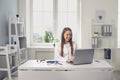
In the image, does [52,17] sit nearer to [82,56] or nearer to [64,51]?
[64,51]

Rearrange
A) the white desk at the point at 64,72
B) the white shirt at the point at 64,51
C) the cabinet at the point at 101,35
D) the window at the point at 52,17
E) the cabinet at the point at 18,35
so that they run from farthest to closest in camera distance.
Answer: the window at the point at 52,17
the cabinet at the point at 101,35
the cabinet at the point at 18,35
the white shirt at the point at 64,51
the white desk at the point at 64,72

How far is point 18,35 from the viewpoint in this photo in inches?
211

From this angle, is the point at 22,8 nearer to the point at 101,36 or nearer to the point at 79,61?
the point at 101,36

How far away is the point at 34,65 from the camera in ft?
11.0

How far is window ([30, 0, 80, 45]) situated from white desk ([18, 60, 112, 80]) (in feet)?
10.6

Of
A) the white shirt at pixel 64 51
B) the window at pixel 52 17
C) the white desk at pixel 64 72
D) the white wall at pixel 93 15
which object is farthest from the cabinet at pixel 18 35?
the white desk at pixel 64 72

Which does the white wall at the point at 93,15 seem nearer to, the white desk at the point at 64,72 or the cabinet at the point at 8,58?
the cabinet at the point at 8,58

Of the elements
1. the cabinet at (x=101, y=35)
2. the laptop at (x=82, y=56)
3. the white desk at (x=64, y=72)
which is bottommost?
the white desk at (x=64, y=72)

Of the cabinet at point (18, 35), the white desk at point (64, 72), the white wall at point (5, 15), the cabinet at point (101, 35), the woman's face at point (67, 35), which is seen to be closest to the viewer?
the white desk at point (64, 72)

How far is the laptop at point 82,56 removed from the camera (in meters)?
3.32

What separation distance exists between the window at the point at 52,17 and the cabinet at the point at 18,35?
2.06 ft

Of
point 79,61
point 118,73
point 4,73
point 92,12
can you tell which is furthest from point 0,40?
point 118,73

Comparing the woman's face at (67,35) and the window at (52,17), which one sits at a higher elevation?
the window at (52,17)

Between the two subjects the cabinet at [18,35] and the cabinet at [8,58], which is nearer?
the cabinet at [8,58]
